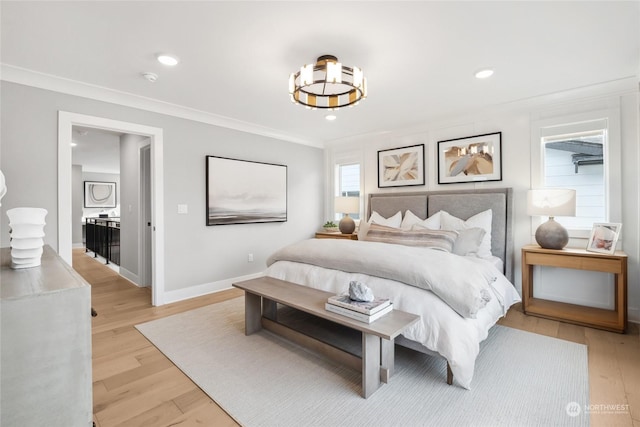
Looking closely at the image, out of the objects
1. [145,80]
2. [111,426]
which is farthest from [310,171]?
[111,426]

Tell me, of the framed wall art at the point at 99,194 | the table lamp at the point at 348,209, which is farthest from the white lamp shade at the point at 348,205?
the framed wall art at the point at 99,194

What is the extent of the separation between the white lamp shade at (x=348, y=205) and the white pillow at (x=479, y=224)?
142cm

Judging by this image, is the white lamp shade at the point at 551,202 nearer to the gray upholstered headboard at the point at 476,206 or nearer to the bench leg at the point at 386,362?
the gray upholstered headboard at the point at 476,206

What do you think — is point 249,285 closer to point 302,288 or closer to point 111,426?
point 302,288

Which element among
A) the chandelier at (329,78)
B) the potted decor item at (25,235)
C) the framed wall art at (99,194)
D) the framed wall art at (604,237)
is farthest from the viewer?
the framed wall art at (99,194)

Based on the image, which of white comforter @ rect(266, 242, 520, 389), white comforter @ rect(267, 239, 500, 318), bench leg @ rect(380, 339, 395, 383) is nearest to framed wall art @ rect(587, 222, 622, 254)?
white comforter @ rect(266, 242, 520, 389)

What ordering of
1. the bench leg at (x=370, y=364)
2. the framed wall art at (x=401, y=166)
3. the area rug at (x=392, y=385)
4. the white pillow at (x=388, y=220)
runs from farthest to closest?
the framed wall art at (x=401, y=166)
the white pillow at (x=388, y=220)
the bench leg at (x=370, y=364)
the area rug at (x=392, y=385)

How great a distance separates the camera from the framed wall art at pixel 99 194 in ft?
31.3

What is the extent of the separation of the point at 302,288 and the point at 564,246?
2.75 m

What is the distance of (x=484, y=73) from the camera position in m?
2.78

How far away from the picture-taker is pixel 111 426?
5.43 ft

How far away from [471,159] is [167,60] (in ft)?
11.7

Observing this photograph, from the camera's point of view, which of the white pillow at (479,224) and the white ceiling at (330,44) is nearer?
the white ceiling at (330,44)

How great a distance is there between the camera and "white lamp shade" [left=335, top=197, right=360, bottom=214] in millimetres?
4895
